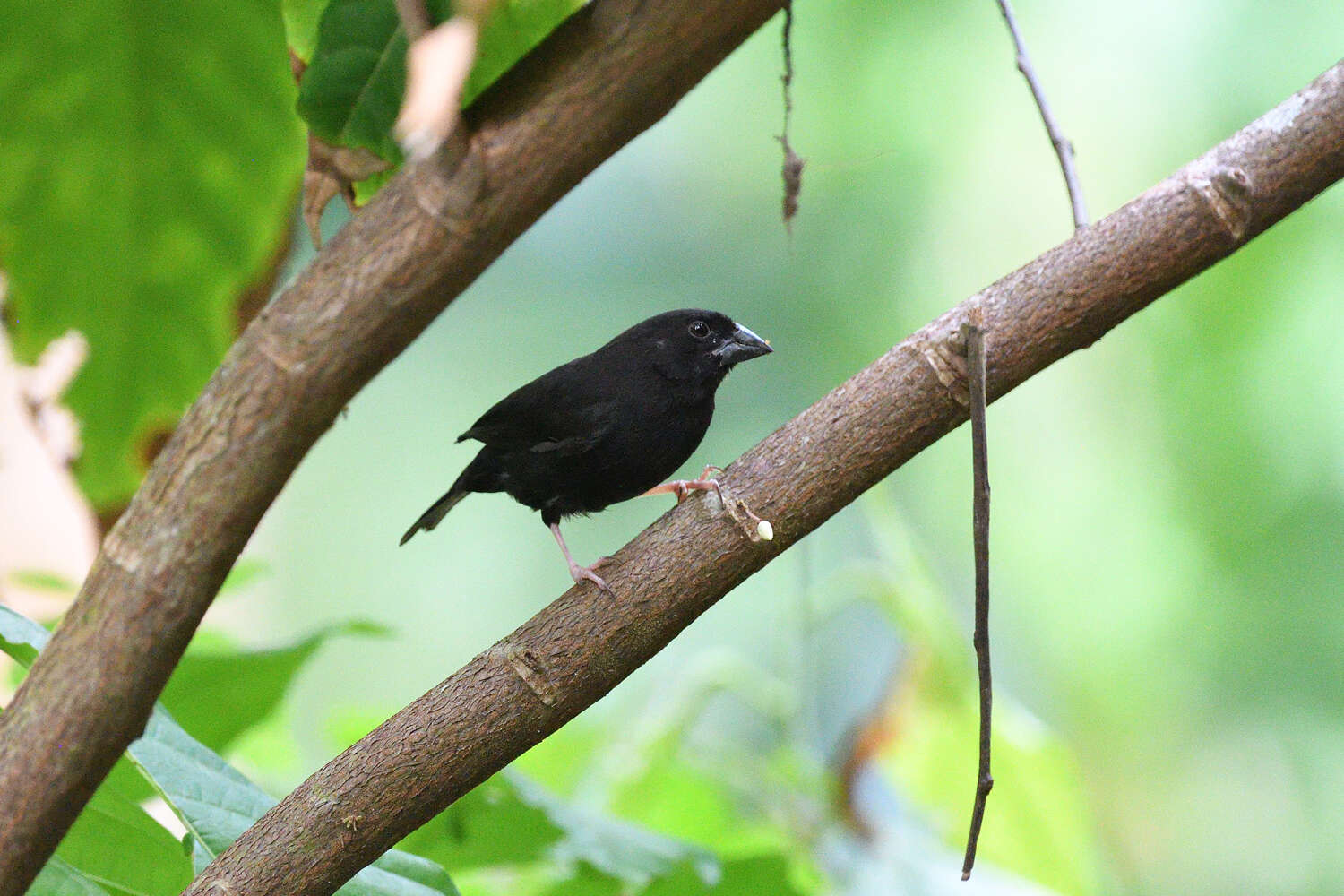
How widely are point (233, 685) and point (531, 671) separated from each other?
3.51 ft

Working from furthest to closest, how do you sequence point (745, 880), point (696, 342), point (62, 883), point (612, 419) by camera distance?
point (696, 342)
point (612, 419)
point (745, 880)
point (62, 883)

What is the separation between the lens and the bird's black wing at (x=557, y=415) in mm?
2400

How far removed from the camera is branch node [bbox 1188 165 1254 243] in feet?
4.44

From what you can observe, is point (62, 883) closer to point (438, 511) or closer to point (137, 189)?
point (137, 189)

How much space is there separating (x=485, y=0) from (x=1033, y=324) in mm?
751

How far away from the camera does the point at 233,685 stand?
7.27 ft

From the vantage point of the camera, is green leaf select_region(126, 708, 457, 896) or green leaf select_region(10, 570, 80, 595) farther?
green leaf select_region(10, 570, 80, 595)

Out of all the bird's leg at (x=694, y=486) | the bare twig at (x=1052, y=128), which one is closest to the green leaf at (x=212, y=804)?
the bird's leg at (x=694, y=486)

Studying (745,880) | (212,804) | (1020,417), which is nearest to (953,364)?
(212,804)

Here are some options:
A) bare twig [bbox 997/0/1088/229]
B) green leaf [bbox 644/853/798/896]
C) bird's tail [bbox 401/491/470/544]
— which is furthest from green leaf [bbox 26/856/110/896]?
bird's tail [bbox 401/491/470/544]

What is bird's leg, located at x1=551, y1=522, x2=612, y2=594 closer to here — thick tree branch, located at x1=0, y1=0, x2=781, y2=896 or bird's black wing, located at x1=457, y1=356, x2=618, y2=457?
bird's black wing, located at x1=457, y1=356, x2=618, y2=457

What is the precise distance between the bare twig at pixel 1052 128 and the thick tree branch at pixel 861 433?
→ 0.10 m

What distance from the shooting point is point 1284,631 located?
910 cm

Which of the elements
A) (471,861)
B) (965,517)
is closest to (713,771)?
(471,861)
